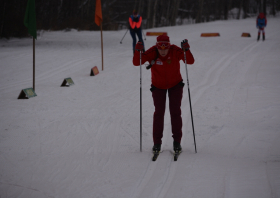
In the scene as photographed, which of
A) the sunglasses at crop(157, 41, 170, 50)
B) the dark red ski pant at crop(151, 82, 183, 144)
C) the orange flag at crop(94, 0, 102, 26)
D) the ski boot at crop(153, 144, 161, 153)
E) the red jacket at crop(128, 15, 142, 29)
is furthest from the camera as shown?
the red jacket at crop(128, 15, 142, 29)

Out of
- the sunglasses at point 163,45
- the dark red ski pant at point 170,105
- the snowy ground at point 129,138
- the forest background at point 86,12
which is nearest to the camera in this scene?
the snowy ground at point 129,138

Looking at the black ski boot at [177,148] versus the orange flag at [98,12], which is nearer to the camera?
the black ski boot at [177,148]

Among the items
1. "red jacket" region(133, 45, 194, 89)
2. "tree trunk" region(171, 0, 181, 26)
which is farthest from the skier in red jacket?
"tree trunk" region(171, 0, 181, 26)

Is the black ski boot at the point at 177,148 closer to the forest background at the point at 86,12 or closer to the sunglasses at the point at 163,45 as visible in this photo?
the sunglasses at the point at 163,45

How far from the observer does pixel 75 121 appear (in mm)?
6113

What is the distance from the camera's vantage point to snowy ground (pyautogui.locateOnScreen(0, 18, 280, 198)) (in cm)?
357

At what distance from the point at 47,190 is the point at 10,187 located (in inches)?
19.4

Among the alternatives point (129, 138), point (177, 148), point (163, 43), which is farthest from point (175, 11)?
point (177, 148)

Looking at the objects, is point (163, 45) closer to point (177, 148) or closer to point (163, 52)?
point (163, 52)

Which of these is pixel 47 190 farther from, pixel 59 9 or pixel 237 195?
pixel 59 9

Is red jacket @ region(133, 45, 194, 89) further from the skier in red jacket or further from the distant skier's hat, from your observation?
the distant skier's hat

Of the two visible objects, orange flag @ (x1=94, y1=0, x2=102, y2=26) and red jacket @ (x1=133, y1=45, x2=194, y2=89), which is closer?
red jacket @ (x1=133, y1=45, x2=194, y2=89)

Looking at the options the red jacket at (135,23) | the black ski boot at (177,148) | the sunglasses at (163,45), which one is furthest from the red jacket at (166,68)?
the red jacket at (135,23)

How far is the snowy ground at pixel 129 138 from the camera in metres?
3.57
